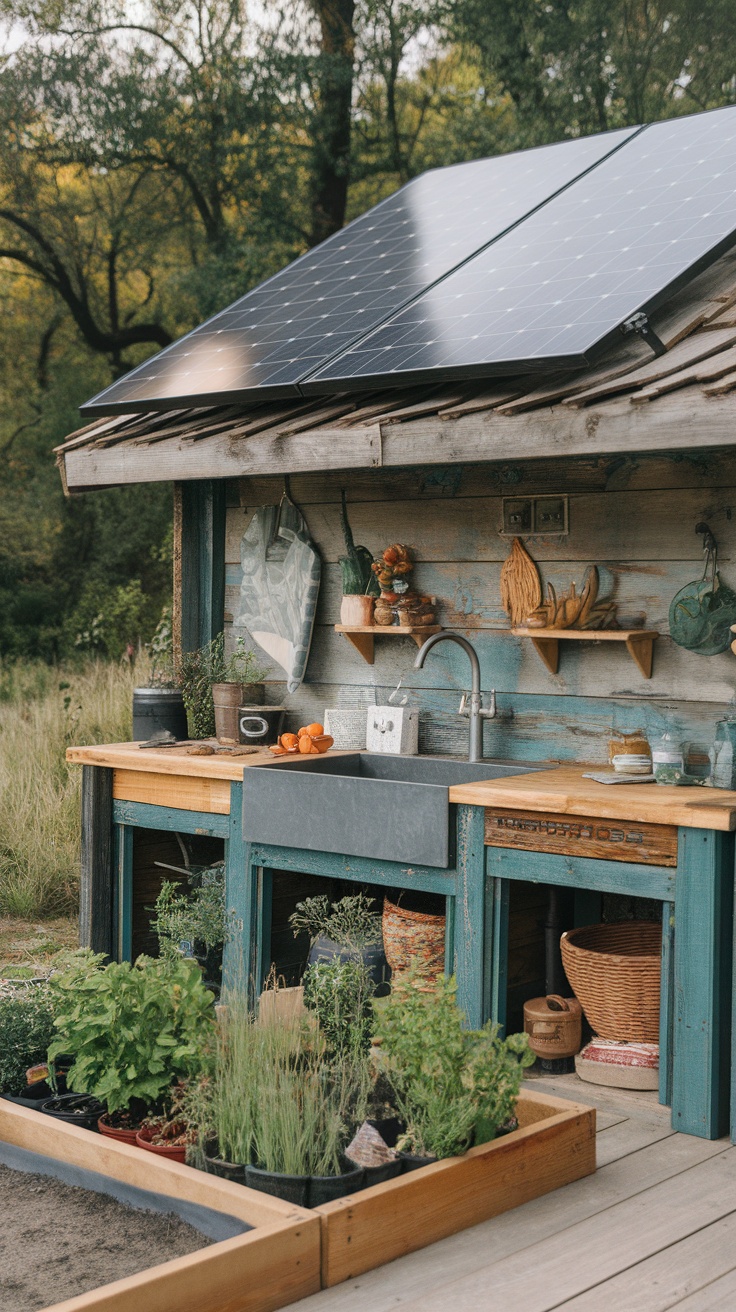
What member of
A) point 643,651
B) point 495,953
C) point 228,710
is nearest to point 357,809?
point 495,953

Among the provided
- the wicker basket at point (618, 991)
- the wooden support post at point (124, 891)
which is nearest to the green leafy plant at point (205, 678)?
the wooden support post at point (124, 891)

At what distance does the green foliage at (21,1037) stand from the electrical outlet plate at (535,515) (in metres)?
2.51

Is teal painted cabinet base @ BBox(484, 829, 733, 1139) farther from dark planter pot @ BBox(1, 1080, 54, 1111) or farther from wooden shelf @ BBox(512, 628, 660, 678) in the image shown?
dark planter pot @ BBox(1, 1080, 54, 1111)

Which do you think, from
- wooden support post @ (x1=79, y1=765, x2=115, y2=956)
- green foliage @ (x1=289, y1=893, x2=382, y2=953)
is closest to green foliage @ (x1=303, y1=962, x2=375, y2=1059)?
green foliage @ (x1=289, y1=893, x2=382, y2=953)

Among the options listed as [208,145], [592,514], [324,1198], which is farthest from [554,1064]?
[208,145]

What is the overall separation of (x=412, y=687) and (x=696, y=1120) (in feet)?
7.47

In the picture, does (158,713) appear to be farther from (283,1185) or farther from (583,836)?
(283,1185)

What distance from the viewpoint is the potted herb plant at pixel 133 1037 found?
139 inches

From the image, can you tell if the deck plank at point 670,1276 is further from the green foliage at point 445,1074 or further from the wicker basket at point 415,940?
the wicker basket at point 415,940

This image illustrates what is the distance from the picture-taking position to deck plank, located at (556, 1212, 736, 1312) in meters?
2.88

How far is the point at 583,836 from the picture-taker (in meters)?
4.22

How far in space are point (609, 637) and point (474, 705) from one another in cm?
71

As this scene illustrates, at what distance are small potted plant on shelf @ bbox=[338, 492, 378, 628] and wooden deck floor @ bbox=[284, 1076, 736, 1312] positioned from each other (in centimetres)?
250

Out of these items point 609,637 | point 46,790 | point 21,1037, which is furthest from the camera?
point 46,790
